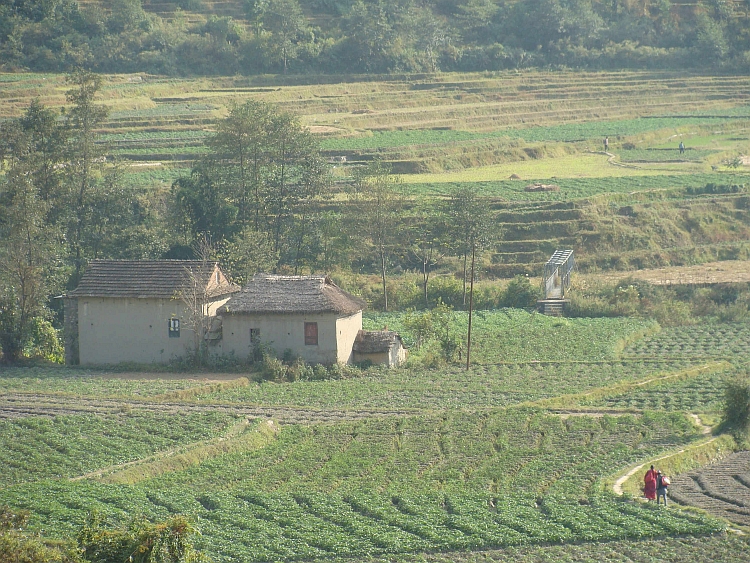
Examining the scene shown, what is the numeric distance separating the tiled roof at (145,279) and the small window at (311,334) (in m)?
3.31

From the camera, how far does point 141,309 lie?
36219mm

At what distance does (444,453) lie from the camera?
1022 inches

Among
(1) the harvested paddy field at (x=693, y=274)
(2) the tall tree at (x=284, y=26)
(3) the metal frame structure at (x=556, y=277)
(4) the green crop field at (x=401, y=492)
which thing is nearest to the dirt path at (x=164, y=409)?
(4) the green crop field at (x=401, y=492)

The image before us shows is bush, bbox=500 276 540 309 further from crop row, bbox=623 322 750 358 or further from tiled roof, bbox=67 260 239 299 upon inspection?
tiled roof, bbox=67 260 239 299

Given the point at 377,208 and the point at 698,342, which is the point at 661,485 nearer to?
the point at 698,342

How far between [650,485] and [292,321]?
1501 centimetres

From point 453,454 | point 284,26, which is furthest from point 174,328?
point 284,26

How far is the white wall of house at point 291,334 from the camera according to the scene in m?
35.1

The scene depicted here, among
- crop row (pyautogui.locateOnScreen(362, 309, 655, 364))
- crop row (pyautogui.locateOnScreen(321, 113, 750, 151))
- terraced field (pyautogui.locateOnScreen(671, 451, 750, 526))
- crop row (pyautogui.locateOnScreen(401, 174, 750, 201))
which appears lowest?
terraced field (pyautogui.locateOnScreen(671, 451, 750, 526))

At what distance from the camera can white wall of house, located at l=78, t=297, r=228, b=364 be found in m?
36.1

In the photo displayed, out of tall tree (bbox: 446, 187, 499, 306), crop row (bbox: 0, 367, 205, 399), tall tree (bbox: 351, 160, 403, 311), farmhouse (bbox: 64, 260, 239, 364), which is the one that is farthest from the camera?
tall tree (bbox: 351, 160, 403, 311)

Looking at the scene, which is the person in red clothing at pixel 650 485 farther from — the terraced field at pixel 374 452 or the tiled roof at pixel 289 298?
the tiled roof at pixel 289 298

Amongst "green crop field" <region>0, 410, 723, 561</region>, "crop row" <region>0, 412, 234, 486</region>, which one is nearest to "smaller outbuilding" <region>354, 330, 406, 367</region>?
"green crop field" <region>0, 410, 723, 561</region>

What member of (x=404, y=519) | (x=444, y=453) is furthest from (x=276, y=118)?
(x=404, y=519)
